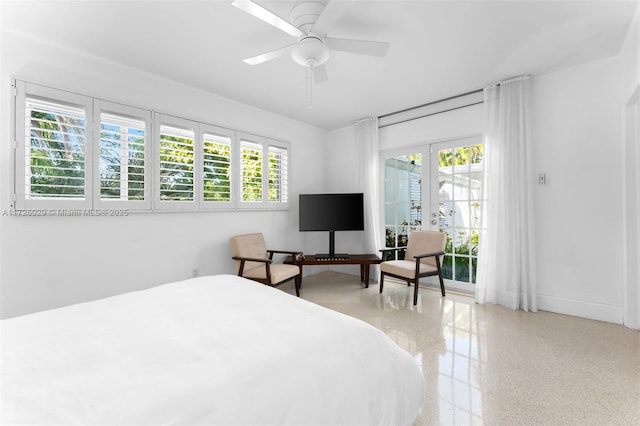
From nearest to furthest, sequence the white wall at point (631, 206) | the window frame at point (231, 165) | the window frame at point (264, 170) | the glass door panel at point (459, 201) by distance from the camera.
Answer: the white wall at point (631, 206), the window frame at point (231, 165), the glass door panel at point (459, 201), the window frame at point (264, 170)

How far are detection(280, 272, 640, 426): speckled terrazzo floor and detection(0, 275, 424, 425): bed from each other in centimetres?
67

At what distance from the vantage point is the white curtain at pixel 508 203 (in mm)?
3287

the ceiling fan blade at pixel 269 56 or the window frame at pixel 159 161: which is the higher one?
the ceiling fan blade at pixel 269 56

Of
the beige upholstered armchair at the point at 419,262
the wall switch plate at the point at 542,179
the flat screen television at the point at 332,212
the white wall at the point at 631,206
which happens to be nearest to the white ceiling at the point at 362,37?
the white wall at the point at 631,206

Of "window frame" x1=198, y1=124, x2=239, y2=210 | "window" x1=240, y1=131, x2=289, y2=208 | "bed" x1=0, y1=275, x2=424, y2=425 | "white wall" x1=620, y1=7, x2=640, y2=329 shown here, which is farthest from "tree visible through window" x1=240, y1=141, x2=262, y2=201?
"white wall" x1=620, y1=7, x2=640, y2=329

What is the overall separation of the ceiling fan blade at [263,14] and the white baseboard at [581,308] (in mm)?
3763

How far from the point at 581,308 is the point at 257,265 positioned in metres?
3.75

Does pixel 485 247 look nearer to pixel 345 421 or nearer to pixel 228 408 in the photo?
pixel 345 421

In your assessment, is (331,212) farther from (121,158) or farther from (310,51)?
(121,158)

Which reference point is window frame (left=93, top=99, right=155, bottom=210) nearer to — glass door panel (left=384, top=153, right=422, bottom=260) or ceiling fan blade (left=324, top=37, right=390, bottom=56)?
ceiling fan blade (left=324, top=37, right=390, bottom=56)

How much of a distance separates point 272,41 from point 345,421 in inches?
112

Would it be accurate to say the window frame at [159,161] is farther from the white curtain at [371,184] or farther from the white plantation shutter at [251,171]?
the white curtain at [371,184]

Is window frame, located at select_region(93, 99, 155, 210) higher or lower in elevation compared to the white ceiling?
lower

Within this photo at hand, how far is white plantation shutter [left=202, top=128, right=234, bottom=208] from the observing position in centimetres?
372
